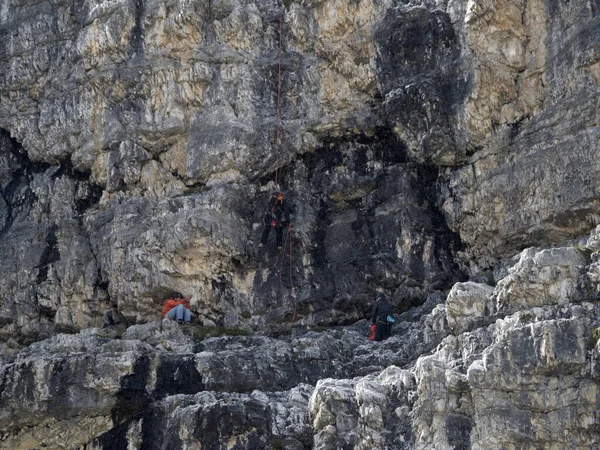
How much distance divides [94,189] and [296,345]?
45.6ft

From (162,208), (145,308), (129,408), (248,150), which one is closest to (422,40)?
(248,150)

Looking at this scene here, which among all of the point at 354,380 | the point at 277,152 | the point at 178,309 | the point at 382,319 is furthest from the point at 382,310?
the point at 277,152

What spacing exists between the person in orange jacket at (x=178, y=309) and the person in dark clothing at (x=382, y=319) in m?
7.70

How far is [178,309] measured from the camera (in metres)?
41.5

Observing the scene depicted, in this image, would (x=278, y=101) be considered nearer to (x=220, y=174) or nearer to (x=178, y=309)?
(x=220, y=174)

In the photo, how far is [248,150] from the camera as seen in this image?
44.5 metres

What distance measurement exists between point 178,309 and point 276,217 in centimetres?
527

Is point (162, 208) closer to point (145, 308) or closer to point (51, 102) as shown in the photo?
point (145, 308)

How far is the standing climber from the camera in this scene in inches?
1681

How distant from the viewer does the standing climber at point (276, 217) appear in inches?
1681

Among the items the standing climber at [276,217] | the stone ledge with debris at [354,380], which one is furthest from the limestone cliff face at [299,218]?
the standing climber at [276,217]

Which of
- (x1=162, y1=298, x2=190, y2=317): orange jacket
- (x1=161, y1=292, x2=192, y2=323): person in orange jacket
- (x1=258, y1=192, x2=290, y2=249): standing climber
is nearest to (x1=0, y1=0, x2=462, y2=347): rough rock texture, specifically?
(x1=258, y1=192, x2=290, y2=249): standing climber

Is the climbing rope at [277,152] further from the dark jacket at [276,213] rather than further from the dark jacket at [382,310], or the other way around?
the dark jacket at [382,310]

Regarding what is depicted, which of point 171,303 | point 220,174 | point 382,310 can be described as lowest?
point 382,310
